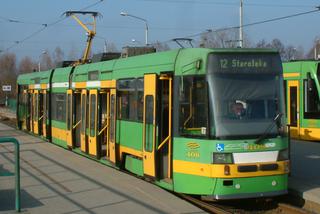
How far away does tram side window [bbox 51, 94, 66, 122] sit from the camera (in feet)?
67.9

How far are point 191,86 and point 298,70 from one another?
12742 mm

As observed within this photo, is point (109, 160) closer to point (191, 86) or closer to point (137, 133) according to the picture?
point (137, 133)

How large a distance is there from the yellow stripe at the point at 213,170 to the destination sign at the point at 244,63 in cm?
170

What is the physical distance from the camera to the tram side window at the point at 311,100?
68.9 feet

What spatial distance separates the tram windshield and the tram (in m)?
10.8

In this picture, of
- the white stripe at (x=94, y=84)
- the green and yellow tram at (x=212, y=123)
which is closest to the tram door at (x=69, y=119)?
the white stripe at (x=94, y=84)

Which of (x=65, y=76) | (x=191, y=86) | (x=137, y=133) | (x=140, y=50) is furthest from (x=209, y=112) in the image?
(x=65, y=76)

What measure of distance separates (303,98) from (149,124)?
11.6m

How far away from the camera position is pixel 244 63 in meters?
10.2

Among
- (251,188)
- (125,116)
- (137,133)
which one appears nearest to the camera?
(251,188)

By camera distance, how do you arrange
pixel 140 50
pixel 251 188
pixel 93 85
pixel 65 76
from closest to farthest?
pixel 251 188
pixel 140 50
pixel 93 85
pixel 65 76

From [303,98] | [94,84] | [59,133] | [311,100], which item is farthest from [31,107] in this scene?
[311,100]

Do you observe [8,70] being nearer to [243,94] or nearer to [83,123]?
[83,123]

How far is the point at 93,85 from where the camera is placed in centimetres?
1673
